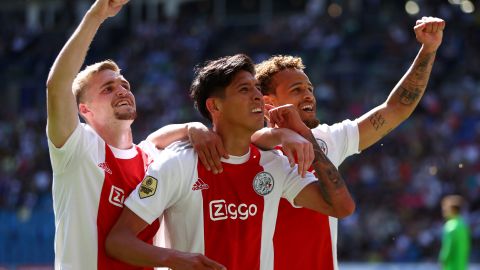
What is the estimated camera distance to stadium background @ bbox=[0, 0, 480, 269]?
18375mm

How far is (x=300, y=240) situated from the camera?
514 cm

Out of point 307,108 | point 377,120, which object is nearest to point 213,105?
point 307,108

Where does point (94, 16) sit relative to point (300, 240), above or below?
above

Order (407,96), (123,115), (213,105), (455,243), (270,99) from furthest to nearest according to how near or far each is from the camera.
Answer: (455,243)
(407,96)
(270,99)
(123,115)
(213,105)

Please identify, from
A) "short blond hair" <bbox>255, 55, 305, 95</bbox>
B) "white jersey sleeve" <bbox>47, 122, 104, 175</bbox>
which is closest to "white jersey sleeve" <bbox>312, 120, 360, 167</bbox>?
"short blond hair" <bbox>255, 55, 305, 95</bbox>

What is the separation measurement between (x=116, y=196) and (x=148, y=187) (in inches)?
12.8

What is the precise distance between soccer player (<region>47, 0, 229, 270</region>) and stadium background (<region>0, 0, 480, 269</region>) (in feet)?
39.9

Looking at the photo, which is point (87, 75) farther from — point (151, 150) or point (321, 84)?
point (321, 84)

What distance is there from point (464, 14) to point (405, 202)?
21.3ft

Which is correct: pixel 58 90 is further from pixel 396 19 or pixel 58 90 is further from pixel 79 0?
pixel 79 0

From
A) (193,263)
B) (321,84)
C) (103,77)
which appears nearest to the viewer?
(193,263)

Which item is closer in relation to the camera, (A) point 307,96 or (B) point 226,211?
(B) point 226,211

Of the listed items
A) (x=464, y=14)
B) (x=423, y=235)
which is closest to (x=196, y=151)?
(x=423, y=235)

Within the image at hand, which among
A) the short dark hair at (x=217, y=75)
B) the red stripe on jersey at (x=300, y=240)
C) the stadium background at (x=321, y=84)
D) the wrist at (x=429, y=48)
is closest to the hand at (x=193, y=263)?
the red stripe on jersey at (x=300, y=240)
